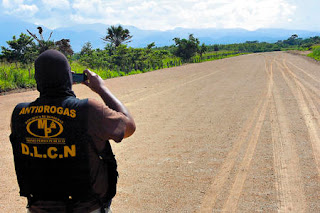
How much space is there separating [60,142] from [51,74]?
379 mm

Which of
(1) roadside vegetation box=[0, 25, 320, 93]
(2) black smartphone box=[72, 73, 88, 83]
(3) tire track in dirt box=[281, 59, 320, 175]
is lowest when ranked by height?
(3) tire track in dirt box=[281, 59, 320, 175]

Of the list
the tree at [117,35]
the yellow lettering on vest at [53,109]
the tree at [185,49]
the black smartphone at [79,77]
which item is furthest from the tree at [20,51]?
the tree at [185,49]

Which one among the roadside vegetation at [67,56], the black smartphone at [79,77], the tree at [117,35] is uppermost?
the tree at [117,35]

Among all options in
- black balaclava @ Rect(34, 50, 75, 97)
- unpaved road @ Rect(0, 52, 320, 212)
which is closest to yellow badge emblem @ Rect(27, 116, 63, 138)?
black balaclava @ Rect(34, 50, 75, 97)

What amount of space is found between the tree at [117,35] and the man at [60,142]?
3963cm

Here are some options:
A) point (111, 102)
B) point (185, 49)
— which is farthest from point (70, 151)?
point (185, 49)

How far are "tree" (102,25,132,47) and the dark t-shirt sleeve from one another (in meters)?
39.7

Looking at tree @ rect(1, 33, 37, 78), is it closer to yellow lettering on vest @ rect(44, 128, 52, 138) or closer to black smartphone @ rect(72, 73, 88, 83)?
black smartphone @ rect(72, 73, 88, 83)

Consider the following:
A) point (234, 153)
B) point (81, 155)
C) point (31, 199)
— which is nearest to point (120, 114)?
point (81, 155)

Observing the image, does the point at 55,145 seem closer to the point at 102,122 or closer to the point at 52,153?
the point at 52,153

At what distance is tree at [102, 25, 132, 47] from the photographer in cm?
4020

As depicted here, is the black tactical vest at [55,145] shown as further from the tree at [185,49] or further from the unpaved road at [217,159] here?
the tree at [185,49]

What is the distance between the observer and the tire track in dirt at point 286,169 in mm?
3582

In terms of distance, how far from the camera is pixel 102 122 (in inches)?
62.9
